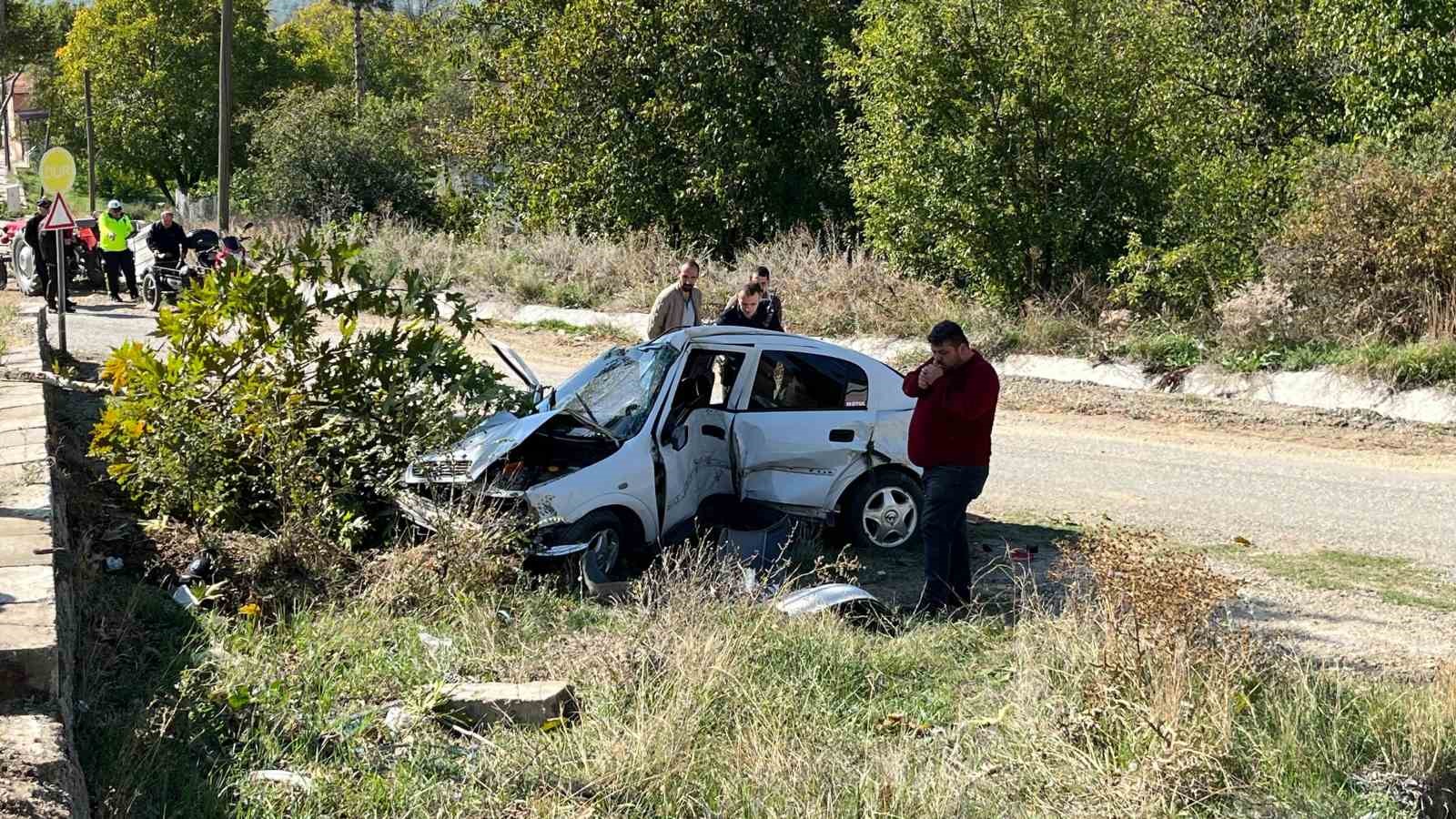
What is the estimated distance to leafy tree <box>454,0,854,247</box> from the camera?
2614 cm

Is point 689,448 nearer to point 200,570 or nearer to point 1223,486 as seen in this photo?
point 200,570

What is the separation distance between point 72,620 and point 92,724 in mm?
996

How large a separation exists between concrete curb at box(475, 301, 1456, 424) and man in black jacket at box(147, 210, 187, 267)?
10.6m

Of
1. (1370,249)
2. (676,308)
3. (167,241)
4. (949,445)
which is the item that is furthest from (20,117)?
(949,445)

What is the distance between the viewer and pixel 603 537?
8.67m

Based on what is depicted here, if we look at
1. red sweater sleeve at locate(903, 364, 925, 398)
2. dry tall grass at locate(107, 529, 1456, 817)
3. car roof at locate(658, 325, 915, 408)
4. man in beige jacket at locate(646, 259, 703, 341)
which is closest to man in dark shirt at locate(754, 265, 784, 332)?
man in beige jacket at locate(646, 259, 703, 341)

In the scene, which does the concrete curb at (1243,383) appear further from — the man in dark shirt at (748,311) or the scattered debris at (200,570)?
the scattered debris at (200,570)

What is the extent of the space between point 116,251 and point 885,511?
18216mm

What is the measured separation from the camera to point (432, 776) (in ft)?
18.6

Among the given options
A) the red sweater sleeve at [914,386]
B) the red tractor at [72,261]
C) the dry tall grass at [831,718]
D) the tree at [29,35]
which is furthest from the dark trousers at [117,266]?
the tree at [29,35]

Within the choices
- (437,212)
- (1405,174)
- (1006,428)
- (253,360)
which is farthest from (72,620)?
(437,212)

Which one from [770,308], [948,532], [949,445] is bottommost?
[948,532]

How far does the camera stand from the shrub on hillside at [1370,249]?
608 inches

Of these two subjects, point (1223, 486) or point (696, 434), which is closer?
point (696, 434)
